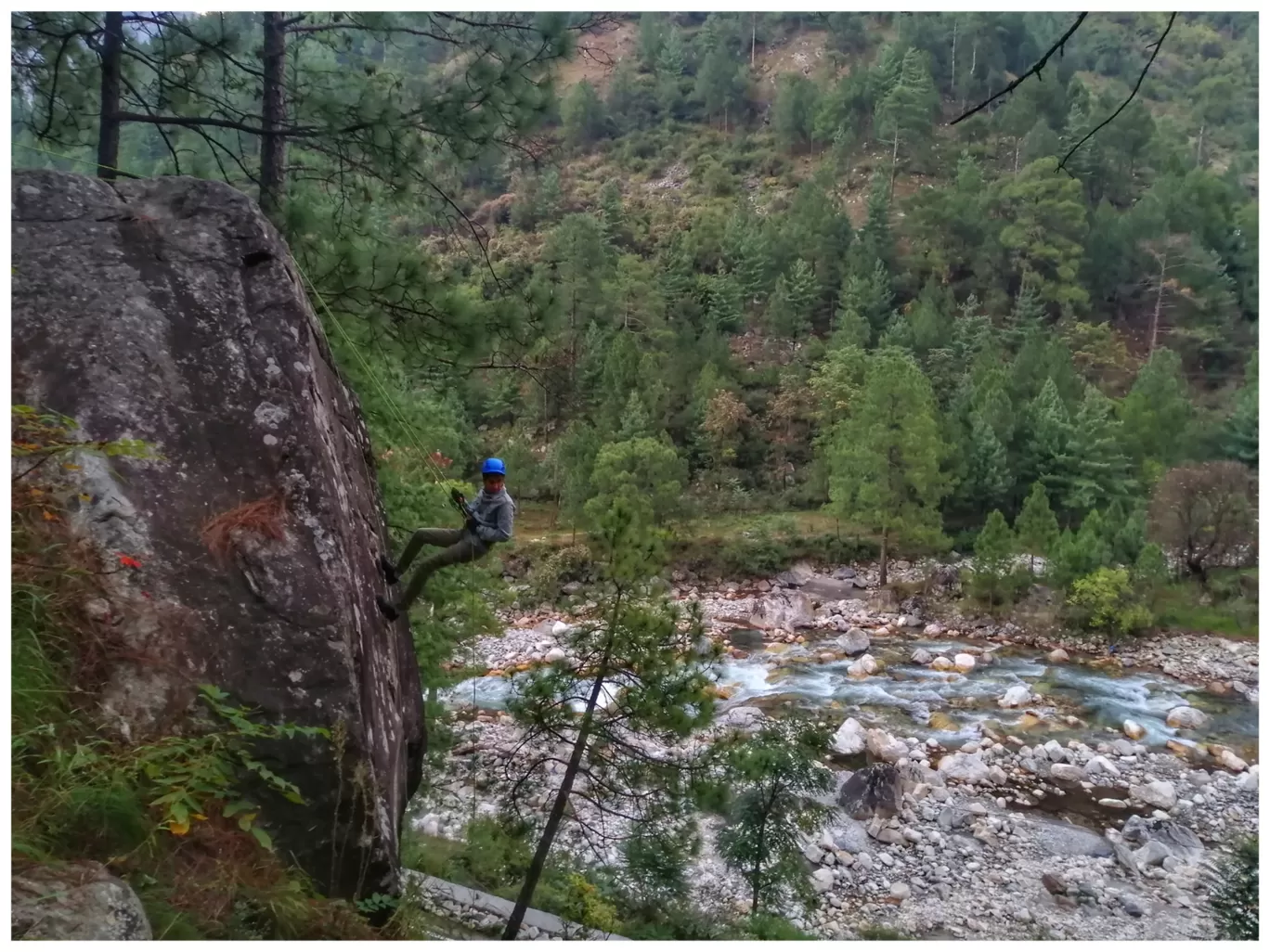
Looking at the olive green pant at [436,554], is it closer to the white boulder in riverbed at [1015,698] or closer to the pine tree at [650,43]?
the white boulder in riverbed at [1015,698]

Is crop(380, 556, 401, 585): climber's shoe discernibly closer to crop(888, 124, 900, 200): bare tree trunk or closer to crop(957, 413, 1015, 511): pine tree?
crop(957, 413, 1015, 511): pine tree

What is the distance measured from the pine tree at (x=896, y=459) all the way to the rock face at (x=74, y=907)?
2277cm

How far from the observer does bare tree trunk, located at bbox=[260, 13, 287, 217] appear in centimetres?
604

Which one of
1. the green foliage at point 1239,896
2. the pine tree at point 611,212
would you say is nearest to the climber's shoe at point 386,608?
the green foliage at point 1239,896

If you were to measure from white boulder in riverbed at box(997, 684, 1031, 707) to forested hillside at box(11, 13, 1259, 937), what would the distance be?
71.7 inches

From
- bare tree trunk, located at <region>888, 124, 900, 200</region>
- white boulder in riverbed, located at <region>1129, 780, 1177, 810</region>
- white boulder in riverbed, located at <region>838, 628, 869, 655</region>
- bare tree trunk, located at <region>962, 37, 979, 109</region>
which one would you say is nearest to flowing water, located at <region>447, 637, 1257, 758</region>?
white boulder in riverbed, located at <region>838, 628, 869, 655</region>

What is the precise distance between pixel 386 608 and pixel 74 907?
6.17ft

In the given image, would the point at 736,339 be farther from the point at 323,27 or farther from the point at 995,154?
the point at 323,27

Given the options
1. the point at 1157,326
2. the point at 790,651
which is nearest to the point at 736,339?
the point at 1157,326

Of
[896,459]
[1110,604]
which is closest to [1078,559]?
[1110,604]

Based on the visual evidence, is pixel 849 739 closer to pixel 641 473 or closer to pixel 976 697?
pixel 976 697

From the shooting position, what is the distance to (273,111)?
20.2 feet

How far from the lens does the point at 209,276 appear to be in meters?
3.76

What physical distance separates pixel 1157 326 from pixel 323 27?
44.9m
